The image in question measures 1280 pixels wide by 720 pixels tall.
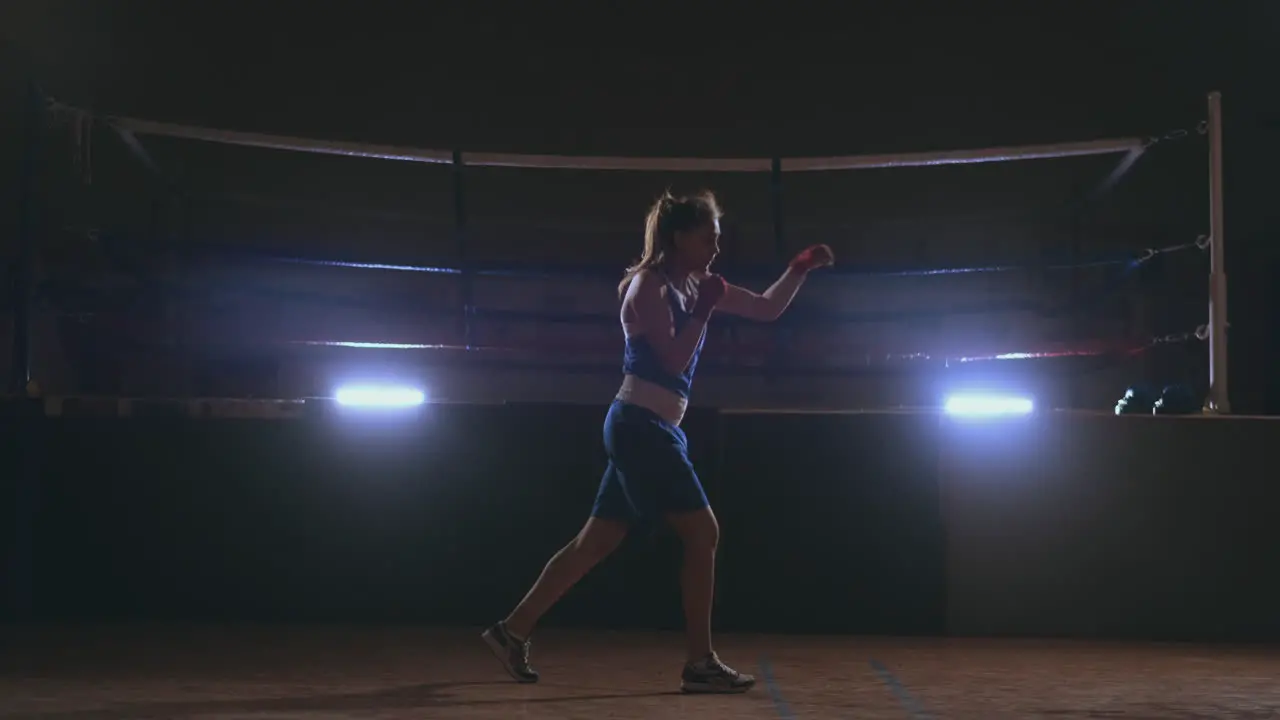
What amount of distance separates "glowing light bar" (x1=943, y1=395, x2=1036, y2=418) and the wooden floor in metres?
0.79

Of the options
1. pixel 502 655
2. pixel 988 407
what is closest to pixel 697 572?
pixel 502 655

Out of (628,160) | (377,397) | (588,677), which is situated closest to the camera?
(588,677)

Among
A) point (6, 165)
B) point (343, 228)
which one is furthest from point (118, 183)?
point (343, 228)

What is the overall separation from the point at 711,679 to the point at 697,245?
1210 mm

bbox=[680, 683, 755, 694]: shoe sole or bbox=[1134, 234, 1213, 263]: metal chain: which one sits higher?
bbox=[1134, 234, 1213, 263]: metal chain

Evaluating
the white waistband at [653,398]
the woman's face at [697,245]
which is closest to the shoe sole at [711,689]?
the white waistband at [653,398]

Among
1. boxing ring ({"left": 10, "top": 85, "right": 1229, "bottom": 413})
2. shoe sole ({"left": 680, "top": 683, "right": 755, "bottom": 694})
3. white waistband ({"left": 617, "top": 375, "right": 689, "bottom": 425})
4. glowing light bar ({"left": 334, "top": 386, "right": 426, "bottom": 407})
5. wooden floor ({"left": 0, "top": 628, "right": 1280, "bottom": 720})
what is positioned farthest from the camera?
boxing ring ({"left": 10, "top": 85, "right": 1229, "bottom": 413})

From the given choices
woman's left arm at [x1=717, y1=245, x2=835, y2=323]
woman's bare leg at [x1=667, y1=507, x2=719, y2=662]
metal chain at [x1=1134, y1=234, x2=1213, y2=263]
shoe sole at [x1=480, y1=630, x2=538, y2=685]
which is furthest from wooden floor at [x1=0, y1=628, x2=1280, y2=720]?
metal chain at [x1=1134, y1=234, x2=1213, y2=263]

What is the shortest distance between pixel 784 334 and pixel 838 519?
1363 millimetres

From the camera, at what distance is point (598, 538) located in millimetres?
3992

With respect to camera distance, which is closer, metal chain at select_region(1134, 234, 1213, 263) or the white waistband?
the white waistband

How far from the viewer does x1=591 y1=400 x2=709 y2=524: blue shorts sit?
3.84 m

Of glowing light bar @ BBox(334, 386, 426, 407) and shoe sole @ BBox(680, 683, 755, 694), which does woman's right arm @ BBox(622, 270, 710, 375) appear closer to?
shoe sole @ BBox(680, 683, 755, 694)

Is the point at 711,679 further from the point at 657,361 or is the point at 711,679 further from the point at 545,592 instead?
the point at 657,361
